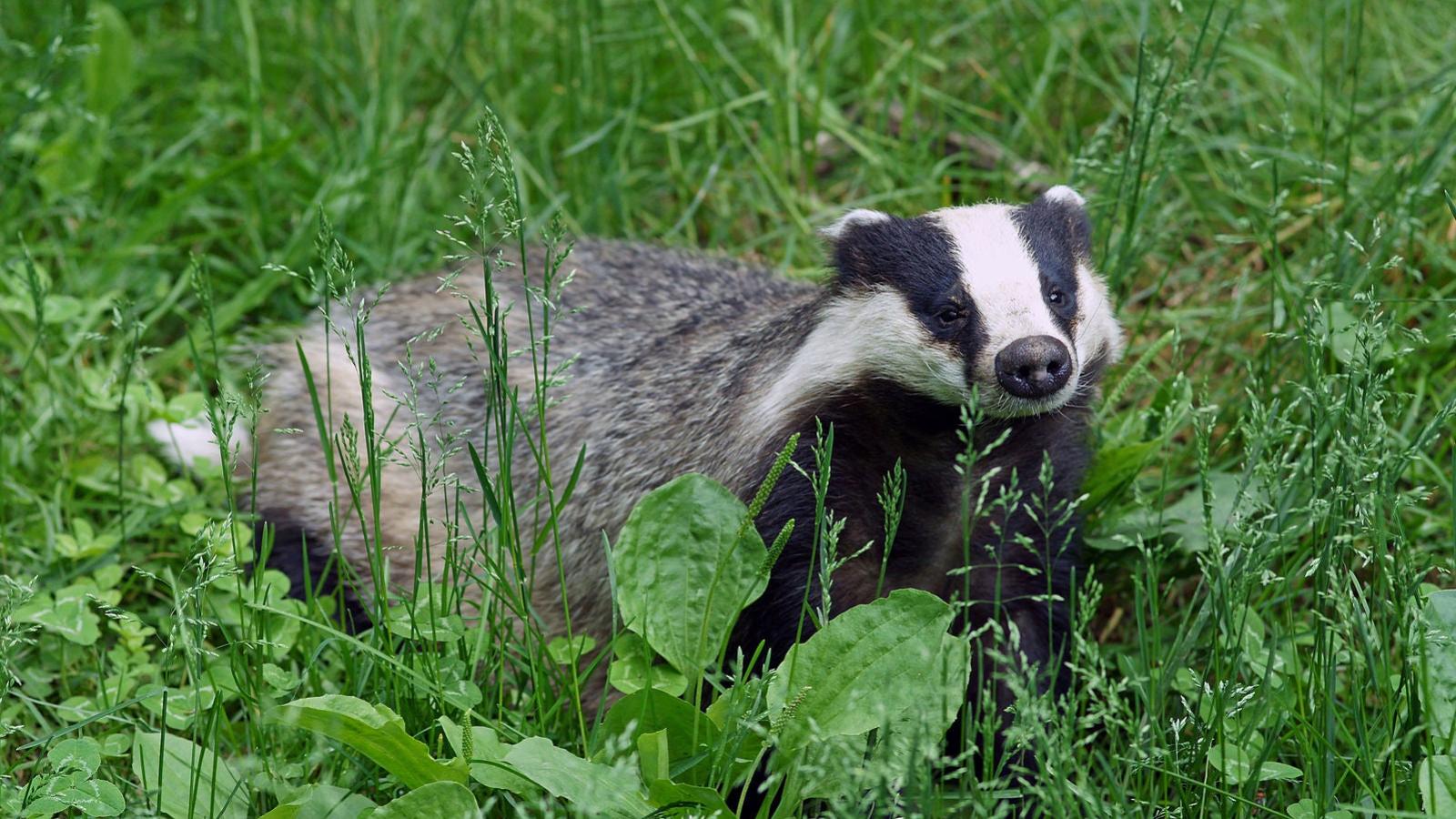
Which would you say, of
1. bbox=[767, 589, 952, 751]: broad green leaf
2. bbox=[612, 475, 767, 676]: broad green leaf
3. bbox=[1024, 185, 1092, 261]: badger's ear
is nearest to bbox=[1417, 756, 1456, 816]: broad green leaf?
bbox=[767, 589, 952, 751]: broad green leaf

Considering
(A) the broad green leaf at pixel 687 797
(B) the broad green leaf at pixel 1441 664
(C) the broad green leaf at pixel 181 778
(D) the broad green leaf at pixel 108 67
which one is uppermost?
(D) the broad green leaf at pixel 108 67

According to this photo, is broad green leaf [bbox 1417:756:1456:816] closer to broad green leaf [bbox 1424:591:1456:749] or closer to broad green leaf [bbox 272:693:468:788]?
broad green leaf [bbox 1424:591:1456:749]

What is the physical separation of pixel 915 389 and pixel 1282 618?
1.16 metres

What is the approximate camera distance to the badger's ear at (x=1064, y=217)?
3217mm

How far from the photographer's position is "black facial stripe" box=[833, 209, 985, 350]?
2.97m

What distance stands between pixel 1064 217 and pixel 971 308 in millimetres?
489

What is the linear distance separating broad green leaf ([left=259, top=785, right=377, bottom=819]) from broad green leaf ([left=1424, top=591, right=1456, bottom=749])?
5.44 ft

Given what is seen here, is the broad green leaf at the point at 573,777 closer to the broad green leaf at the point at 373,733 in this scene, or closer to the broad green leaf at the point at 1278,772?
the broad green leaf at the point at 373,733

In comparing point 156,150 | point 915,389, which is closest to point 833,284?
point 915,389

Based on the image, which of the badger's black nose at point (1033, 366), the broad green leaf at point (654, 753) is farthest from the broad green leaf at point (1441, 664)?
the broad green leaf at point (654, 753)

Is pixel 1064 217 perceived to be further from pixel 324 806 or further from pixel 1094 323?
pixel 324 806

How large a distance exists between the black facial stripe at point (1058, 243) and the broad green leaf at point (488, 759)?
4.34 ft

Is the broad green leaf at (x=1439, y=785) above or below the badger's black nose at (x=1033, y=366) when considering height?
below

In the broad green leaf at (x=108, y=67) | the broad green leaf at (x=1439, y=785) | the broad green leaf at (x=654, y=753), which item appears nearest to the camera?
the broad green leaf at (x=1439, y=785)
